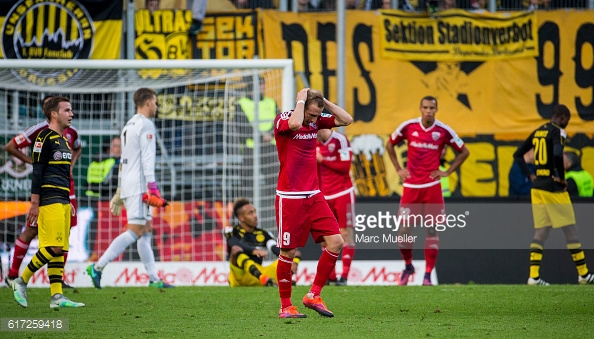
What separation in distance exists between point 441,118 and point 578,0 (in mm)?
4044

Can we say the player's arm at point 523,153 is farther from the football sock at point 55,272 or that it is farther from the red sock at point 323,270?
the football sock at point 55,272

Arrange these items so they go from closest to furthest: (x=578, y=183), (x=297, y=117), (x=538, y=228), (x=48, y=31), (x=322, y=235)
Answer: (x=297, y=117)
(x=322, y=235)
(x=538, y=228)
(x=578, y=183)
(x=48, y=31)

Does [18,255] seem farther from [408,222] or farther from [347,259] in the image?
[408,222]

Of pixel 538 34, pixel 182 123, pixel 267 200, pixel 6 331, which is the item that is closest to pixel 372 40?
pixel 538 34

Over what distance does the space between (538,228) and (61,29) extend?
379 inches

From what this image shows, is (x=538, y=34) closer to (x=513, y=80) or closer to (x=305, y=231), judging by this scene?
(x=513, y=80)

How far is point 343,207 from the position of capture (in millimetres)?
12453

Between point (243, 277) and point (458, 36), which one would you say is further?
point (458, 36)

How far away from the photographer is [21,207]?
13828 millimetres

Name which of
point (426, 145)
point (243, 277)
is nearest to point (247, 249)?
point (243, 277)

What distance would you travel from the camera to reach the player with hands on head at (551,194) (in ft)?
40.7

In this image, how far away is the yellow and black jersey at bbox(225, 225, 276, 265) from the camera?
469 inches

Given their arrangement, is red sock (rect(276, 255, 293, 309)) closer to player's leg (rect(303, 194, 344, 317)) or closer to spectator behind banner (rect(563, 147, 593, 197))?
player's leg (rect(303, 194, 344, 317))

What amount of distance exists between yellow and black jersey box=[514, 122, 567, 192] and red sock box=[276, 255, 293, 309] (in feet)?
18.5
